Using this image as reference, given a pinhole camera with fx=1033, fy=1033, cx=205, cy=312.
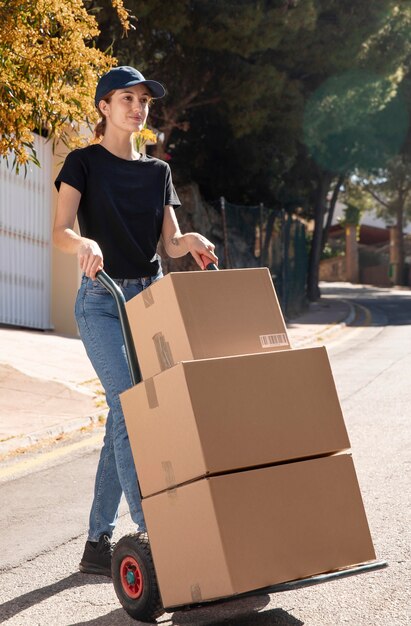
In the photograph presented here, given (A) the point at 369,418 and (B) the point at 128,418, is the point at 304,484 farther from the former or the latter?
(A) the point at 369,418

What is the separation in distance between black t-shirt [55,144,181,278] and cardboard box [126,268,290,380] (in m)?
0.48

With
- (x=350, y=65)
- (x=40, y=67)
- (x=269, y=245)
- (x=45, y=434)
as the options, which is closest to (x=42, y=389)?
(x=45, y=434)

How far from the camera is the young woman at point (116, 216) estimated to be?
411 centimetres

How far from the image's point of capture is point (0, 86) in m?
7.00

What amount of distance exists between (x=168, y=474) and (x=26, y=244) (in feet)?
37.9

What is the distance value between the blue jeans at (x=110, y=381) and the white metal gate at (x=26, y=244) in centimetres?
988

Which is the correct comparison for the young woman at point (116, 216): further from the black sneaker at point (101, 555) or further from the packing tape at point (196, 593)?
the packing tape at point (196, 593)

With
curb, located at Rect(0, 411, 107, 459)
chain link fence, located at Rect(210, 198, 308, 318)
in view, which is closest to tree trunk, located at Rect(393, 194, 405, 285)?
chain link fence, located at Rect(210, 198, 308, 318)

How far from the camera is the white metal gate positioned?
14148 millimetres

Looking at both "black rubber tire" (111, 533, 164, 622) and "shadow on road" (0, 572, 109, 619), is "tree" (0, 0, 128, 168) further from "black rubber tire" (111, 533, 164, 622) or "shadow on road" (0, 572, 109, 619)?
"black rubber tire" (111, 533, 164, 622)

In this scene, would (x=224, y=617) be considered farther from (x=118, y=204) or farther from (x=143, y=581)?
(x=118, y=204)

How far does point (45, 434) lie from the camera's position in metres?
7.95

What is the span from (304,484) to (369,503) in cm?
221

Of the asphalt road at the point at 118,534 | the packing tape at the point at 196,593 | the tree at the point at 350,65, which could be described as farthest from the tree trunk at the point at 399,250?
the packing tape at the point at 196,593
